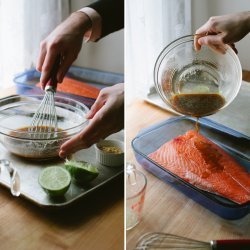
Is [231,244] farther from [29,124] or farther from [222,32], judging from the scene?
[29,124]

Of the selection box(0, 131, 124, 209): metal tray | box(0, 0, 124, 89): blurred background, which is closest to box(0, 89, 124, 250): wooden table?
box(0, 131, 124, 209): metal tray

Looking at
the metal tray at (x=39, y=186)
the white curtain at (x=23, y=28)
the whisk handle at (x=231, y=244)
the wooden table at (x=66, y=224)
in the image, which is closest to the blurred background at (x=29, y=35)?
the white curtain at (x=23, y=28)

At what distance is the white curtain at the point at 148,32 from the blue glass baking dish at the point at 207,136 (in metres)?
0.08

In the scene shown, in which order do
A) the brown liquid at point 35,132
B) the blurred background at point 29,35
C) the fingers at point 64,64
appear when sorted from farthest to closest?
the blurred background at point 29,35 → the fingers at point 64,64 → the brown liquid at point 35,132

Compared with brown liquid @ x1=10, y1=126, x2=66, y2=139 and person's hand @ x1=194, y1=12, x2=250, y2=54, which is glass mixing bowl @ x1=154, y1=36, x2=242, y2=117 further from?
brown liquid @ x1=10, y1=126, x2=66, y2=139

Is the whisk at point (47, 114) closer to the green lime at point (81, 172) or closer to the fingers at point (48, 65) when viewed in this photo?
the fingers at point (48, 65)

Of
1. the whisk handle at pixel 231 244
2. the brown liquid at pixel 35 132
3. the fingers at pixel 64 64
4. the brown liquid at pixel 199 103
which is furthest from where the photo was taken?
the fingers at pixel 64 64

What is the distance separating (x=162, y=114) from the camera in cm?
68

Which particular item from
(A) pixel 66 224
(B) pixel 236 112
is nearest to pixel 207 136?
(B) pixel 236 112

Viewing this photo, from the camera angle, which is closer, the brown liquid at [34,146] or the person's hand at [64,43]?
the brown liquid at [34,146]

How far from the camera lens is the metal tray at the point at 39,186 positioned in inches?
18.7

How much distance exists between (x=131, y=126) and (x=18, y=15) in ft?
1.97

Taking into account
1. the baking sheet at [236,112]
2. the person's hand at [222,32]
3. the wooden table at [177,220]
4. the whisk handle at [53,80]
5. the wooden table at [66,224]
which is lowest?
the wooden table at [177,220]

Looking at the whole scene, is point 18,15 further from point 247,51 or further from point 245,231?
point 245,231
